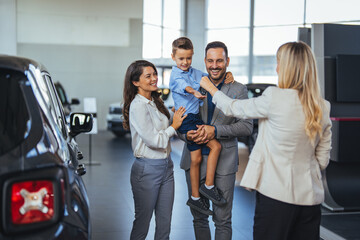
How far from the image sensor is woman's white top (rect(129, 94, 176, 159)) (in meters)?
3.25

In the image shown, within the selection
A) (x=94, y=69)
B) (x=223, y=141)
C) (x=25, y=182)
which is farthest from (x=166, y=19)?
(x=25, y=182)

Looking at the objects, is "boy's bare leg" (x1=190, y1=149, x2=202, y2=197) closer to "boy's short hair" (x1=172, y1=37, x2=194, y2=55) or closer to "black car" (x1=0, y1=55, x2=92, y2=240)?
"boy's short hair" (x1=172, y1=37, x2=194, y2=55)

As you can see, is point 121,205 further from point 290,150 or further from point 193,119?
point 290,150

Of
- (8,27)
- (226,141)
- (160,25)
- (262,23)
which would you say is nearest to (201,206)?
(226,141)

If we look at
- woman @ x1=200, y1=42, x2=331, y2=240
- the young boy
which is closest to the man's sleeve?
the young boy

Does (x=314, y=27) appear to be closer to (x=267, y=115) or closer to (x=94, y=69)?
(x=267, y=115)

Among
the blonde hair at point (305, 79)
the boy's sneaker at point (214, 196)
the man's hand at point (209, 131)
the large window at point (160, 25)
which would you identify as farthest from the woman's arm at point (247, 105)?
the large window at point (160, 25)

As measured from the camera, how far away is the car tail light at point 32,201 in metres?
1.74

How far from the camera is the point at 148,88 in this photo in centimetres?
342

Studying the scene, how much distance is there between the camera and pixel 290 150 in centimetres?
259

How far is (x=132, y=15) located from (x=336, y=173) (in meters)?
14.0

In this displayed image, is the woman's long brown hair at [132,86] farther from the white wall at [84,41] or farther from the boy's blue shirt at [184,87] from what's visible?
the white wall at [84,41]

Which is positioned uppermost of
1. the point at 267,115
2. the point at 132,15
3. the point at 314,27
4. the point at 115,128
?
the point at 132,15

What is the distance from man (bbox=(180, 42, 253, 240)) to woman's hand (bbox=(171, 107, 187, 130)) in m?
0.11
